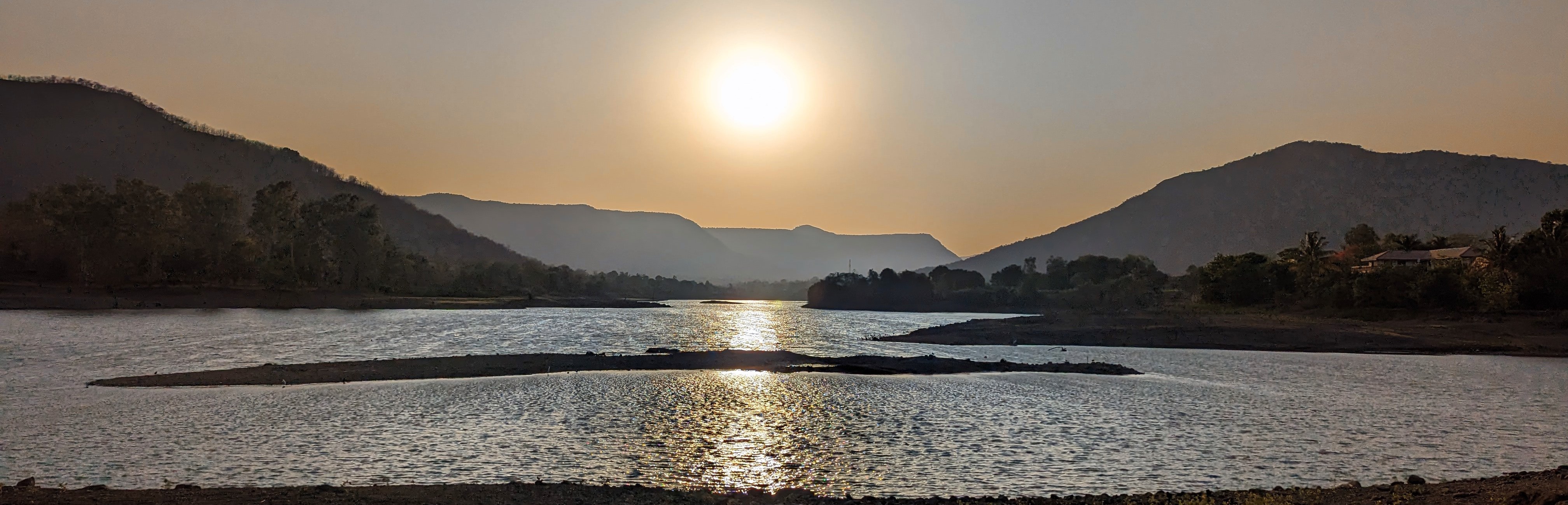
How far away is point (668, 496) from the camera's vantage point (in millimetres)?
16922

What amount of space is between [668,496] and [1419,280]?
306ft

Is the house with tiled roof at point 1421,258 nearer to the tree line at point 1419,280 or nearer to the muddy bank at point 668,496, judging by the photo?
the tree line at point 1419,280

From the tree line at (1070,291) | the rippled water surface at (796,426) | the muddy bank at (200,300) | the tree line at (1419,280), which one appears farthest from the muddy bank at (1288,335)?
the muddy bank at (200,300)

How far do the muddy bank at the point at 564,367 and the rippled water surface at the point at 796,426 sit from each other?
197 centimetres

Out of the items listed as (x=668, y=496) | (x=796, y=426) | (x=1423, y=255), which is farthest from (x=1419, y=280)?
(x=668, y=496)

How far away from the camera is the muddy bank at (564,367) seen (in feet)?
124

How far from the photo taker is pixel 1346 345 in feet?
211

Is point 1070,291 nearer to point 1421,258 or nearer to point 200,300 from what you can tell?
point 1421,258

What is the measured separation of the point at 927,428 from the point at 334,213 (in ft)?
445

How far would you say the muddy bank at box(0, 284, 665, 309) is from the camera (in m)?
94.8

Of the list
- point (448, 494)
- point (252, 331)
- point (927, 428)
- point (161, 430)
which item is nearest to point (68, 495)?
point (448, 494)

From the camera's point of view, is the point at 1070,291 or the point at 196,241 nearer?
the point at 196,241

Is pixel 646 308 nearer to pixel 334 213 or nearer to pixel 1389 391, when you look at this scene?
pixel 334 213

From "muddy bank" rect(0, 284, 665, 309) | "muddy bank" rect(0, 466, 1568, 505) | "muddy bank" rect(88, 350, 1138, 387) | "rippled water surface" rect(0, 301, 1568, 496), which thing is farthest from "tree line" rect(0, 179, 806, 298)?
"muddy bank" rect(0, 466, 1568, 505)
